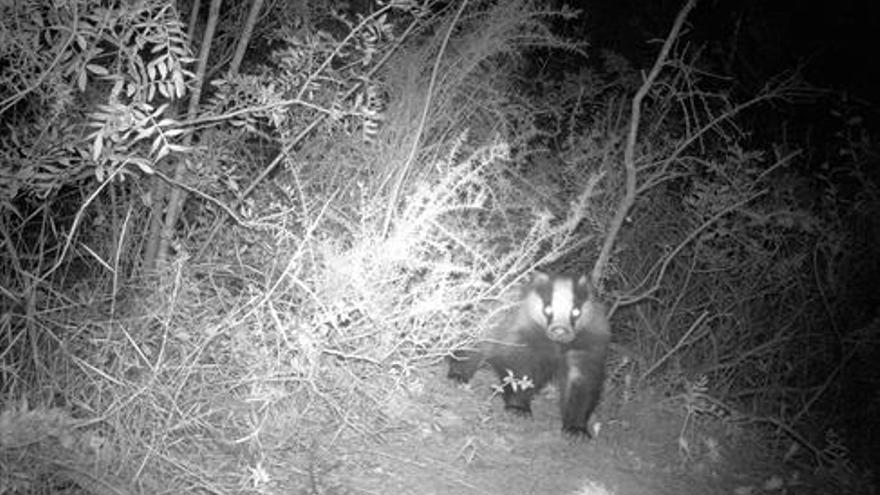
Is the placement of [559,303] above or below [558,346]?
above

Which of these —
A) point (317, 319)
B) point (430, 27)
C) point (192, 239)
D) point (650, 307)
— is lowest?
point (650, 307)

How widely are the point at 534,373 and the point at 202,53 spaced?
320cm

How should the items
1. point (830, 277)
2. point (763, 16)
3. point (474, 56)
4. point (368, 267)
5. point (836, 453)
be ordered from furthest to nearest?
point (763, 16) < point (830, 277) < point (836, 453) < point (474, 56) < point (368, 267)

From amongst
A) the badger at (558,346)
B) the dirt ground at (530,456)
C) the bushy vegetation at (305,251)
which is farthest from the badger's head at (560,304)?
the dirt ground at (530,456)

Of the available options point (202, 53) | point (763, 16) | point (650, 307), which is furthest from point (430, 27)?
point (763, 16)

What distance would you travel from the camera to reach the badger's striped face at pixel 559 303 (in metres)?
5.74

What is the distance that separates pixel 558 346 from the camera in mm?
5996

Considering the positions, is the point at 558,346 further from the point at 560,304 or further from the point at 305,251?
the point at 305,251

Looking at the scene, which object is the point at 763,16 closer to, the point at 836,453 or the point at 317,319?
the point at 836,453

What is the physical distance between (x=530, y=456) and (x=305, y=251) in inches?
86.0

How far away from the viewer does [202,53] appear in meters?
4.34

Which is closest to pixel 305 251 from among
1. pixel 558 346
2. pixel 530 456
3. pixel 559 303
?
pixel 530 456

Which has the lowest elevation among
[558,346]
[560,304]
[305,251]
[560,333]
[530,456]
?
[530,456]

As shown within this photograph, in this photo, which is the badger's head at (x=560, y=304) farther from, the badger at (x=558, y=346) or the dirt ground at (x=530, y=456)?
the dirt ground at (x=530, y=456)
